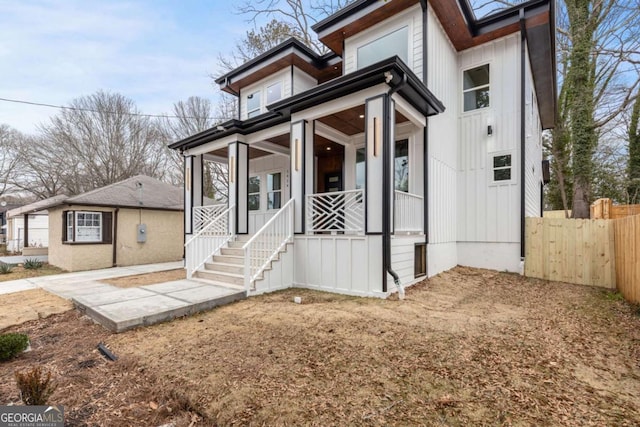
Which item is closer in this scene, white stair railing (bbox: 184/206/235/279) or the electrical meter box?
white stair railing (bbox: 184/206/235/279)

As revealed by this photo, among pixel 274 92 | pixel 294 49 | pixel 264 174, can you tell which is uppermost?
pixel 294 49

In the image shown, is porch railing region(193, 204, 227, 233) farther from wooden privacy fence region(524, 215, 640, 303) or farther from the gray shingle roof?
wooden privacy fence region(524, 215, 640, 303)

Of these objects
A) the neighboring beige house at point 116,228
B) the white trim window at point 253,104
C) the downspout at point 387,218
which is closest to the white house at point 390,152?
the downspout at point 387,218

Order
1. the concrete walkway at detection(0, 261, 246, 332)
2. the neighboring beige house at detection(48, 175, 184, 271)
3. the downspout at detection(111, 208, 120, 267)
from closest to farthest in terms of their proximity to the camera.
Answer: the concrete walkway at detection(0, 261, 246, 332) < the neighboring beige house at detection(48, 175, 184, 271) < the downspout at detection(111, 208, 120, 267)

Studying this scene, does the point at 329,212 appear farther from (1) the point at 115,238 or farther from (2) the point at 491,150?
(1) the point at 115,238

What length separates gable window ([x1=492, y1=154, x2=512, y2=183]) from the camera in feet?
26.0

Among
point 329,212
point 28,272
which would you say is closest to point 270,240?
point 329,212

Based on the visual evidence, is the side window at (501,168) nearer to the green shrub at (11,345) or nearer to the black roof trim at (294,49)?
the black roof trim at (294,49)

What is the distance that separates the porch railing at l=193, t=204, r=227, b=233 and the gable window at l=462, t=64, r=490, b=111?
7.75 m

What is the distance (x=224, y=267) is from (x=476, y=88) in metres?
8.31

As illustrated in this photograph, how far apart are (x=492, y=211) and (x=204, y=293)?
23.9ft

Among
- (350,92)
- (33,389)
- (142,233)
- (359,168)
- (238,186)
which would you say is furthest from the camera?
(142,233)

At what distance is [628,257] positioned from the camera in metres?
5.48

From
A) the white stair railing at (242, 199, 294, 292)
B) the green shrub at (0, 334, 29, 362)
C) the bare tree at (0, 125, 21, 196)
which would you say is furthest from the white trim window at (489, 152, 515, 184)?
the bare tree at (0, 125, 21, 196)
